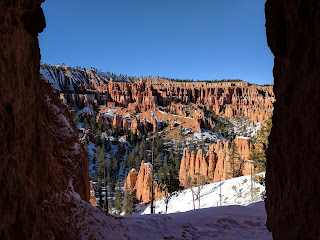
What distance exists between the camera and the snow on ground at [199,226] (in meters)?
7.37

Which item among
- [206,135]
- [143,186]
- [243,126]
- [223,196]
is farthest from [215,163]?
[243,126]

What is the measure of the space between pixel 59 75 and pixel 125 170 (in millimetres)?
113526

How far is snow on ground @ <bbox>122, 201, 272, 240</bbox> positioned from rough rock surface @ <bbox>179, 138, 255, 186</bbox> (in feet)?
109

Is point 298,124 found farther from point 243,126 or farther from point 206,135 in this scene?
point 243,126

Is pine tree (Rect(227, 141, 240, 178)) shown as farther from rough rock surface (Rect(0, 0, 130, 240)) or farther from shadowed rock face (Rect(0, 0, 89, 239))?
shadowed rock face (Rect(0, 0, 89, 239))

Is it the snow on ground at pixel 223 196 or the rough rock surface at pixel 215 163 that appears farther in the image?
the rough rock surface at pixel 215 163

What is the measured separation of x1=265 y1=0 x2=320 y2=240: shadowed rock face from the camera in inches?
90.0

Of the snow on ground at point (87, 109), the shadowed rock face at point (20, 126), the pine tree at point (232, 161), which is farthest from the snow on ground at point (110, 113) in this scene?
the shadowed rock face at point (20, 126)

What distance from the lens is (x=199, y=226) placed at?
27.2 feet

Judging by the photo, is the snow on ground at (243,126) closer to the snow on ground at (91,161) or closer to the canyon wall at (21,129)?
the snow on ground at (91,161)

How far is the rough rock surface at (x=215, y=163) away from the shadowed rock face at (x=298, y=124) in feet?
130

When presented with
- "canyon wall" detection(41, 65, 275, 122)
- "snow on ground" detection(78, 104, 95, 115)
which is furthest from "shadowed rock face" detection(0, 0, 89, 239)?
"canyon wall" detection(41, 65, 275, 122)

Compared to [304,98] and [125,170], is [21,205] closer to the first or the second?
[304,98]

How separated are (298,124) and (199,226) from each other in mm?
6948
